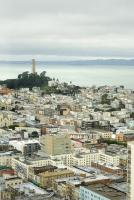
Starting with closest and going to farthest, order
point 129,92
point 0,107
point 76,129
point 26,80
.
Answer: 1. point 76,129
2. point 0,107
3. point 129,92
4. point 26,80

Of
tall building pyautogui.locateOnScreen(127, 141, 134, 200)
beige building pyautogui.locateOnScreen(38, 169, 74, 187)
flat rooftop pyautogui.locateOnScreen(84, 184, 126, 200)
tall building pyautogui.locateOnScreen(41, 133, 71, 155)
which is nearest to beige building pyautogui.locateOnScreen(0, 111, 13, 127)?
tall building pyautogui.locateOnScreen(41, 133, 71, 155)

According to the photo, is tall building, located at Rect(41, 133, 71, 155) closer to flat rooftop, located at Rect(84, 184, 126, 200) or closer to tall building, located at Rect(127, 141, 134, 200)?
flat rooftop, located at Rect(84, 184, 126, 200)

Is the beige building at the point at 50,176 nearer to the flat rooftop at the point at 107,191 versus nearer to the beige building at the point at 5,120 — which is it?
the flat rooftop at the point at 107,191

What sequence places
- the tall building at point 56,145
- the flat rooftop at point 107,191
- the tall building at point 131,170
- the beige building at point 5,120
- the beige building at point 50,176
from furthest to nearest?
1. the beige building at point 5,120
2. the tall building at point 56,145
3. the beige building at point 50,176
4. the flat rooftop at point 107,191
5. the tall building at point 131,170

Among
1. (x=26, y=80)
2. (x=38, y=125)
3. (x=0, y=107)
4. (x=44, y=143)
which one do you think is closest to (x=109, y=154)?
(x=44, y=143)

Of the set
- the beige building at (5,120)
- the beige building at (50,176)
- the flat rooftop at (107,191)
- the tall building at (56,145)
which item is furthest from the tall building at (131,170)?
the beige building at (5,120)

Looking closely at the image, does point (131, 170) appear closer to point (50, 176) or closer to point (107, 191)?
point (107, 191)

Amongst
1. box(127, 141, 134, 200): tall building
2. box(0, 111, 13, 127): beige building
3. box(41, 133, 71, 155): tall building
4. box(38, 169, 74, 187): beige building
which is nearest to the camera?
box(127, 141, 134, 200): tall building

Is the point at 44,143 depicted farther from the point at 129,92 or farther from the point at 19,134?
the point at 129,92
